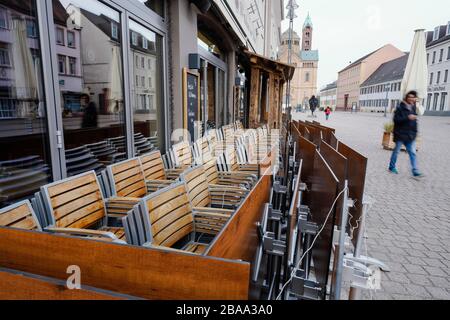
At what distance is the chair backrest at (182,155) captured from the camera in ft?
14.8

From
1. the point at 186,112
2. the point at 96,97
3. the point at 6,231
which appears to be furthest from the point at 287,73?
the point at 6,231

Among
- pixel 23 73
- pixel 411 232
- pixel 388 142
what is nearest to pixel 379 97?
pixel 388 142

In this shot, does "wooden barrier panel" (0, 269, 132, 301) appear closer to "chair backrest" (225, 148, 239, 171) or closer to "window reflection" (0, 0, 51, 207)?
"window reflection" (0, 0, 51, 207)

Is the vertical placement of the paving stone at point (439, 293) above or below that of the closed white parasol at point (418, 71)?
below

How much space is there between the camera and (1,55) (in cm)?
263

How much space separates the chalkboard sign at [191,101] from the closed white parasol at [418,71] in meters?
6.03

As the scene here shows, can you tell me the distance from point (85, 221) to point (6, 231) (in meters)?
1.31

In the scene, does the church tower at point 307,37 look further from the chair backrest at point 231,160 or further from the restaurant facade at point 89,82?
the chair backrest at point 231,160

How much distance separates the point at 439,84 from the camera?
3784cm

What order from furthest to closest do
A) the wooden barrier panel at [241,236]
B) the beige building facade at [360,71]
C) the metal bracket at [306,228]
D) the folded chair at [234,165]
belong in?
the beige building facade at [360,71], the folded chair at [234,165], the metal bracket at [306,228], the wooden barrier panel at [241,236]

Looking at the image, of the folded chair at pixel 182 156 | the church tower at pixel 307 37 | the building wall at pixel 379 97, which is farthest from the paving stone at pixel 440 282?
the church tower at pixel 307 37

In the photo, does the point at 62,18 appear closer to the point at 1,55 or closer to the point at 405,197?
the point at 1,55

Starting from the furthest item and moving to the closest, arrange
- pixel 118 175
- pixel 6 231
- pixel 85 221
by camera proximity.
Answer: pixel 118 175 → pixel 85 221 → pixel 6 231

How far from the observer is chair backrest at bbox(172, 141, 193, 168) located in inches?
178
